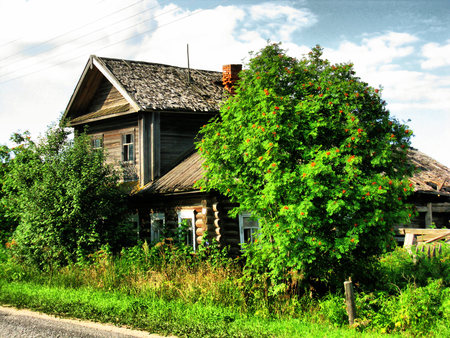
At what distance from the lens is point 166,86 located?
65.2 ft

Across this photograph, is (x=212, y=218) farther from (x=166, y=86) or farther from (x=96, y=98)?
(x=96, y=98)

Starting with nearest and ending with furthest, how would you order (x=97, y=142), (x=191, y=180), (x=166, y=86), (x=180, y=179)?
→ (x=191, y=180)
(x=180, y=179)
(x=166, y=86)
(x=97, y=142)

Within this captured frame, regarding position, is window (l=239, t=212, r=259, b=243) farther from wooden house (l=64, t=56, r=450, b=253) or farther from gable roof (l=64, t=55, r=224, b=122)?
gable roof (l=64, t=55, r=224, b=122)

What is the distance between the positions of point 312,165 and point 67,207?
9.42 metres

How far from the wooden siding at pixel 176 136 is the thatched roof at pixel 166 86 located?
682mm

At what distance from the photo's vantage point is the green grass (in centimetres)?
793

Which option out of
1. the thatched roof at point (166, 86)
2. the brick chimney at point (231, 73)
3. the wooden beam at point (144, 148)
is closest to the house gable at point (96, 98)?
the thatched roof at point (166, 86)

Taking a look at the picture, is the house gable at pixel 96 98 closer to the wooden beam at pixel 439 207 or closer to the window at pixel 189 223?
the window at pixel 189 223

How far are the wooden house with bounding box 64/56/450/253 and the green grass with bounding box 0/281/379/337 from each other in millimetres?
5238

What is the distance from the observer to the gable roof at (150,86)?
18.2m

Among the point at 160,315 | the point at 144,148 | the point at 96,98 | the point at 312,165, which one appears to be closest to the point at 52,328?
the point at 160,315

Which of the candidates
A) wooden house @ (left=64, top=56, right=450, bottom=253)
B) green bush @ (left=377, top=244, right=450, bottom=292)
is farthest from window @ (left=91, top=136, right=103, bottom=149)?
green bush @ (left=377, top=244, right=450, bottom=292)

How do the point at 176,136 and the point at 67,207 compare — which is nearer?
the point at 67,207

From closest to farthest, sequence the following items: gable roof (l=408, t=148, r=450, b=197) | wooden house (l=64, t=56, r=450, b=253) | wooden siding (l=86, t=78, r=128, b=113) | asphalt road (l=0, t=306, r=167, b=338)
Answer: asphalt road (l=0, t=306, r=167, b=338)
wooden house (l=64, t=56, r=450, b=253)
gable roof (l=408, t=148, r=450, b=197)
wooden siding (l=86, t=78, r=128, b=113)
